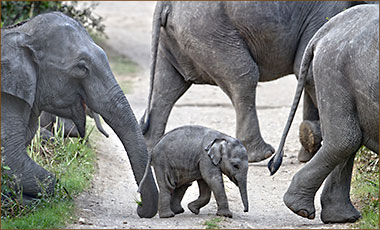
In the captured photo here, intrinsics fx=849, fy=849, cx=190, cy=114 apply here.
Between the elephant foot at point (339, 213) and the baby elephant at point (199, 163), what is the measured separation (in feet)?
1.83

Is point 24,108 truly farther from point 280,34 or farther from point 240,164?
point 280,34

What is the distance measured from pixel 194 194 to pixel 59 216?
5.52 ft

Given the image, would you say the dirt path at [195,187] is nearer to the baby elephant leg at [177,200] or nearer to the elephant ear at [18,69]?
the baby elephant leg at [177,200]

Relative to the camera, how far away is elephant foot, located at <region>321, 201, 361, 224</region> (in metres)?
5.68

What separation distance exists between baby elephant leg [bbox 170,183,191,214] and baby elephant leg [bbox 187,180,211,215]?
10cm

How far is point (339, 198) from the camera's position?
5.73 meters

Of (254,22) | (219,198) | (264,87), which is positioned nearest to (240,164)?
(219,198)

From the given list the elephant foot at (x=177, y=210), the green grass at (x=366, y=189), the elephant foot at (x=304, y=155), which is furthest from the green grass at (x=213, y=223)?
the elephant foot at (x=304, y=155)

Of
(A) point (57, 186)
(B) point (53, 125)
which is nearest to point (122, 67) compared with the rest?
(B) point (53, 125)

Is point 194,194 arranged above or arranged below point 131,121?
below

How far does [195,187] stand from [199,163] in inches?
59.7

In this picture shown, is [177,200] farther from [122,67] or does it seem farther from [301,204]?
[122,67]

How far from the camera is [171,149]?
228 inches

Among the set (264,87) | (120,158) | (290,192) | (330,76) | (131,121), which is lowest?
(264,87)
